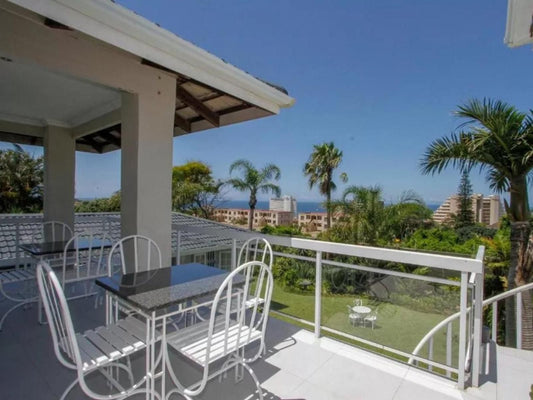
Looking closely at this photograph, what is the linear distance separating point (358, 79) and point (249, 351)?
26587 millimetres

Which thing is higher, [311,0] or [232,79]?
[311,0]

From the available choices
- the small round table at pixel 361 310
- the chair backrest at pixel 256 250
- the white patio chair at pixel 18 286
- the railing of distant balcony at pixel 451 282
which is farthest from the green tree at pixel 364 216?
the white patio chair at pixel 18 286

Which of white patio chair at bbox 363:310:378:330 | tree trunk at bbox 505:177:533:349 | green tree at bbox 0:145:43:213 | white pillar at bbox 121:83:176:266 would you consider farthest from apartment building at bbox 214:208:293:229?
white patio chair at bbox 363:310:378:330

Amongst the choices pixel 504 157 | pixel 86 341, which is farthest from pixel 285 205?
pixel 86 341

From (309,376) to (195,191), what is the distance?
1703 centimetres

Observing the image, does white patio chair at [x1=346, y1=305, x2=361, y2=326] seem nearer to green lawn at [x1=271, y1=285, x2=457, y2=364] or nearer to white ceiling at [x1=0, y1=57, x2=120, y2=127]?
green lawn at [x1=271, y1=285, x2=457, y2=364]

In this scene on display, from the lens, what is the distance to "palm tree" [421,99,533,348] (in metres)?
5.43

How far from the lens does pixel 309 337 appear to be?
114 inches

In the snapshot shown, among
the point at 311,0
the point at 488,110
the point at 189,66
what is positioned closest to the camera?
the point at 189,66

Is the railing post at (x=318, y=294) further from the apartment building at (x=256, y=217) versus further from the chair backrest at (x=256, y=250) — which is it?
the apartment building at (x=256, y=217)

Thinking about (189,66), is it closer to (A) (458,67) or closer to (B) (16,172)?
(B) (16,172)

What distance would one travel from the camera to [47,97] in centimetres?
367

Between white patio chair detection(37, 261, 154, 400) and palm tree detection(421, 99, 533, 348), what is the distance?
6569 millimetres

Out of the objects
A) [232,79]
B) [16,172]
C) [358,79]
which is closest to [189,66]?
[232,79]
